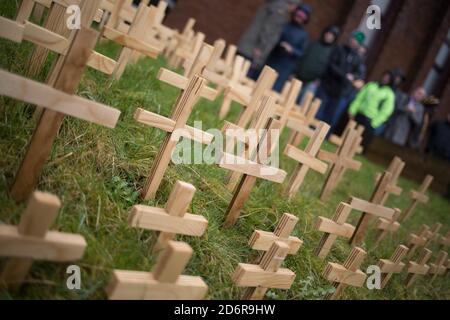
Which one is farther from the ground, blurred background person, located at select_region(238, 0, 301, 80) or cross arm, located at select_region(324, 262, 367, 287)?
blurred background person, located at select_region(238, 0, 301, 80)

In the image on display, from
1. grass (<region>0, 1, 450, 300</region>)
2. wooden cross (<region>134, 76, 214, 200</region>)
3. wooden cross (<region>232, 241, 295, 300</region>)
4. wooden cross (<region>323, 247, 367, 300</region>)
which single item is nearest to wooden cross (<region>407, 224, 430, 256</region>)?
grass (<region>0, 1, 450, 300</region>)

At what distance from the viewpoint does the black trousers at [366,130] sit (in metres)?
8.15

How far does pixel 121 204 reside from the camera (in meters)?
2.29

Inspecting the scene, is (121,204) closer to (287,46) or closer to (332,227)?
(332,227)

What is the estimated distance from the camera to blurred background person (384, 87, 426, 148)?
1009 cm

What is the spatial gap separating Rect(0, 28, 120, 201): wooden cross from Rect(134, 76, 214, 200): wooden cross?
14.1 inches

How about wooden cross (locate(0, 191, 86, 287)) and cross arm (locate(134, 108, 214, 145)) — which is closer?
wooden cross (locate(0, 191, 86, 287))

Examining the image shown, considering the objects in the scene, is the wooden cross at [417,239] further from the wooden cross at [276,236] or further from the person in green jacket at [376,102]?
the person in green jacket at [376,102]

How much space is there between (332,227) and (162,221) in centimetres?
133

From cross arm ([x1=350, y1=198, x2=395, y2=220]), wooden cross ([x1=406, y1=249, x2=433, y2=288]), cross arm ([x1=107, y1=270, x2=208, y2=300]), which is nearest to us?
cross arm ([x1=107, y1=270, x2=208, y2=300])

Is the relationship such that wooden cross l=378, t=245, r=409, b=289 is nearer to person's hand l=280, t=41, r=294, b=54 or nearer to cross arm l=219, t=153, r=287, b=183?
cross arm l=219, t=153, r=287, b=183

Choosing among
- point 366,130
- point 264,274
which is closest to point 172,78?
point 264,274

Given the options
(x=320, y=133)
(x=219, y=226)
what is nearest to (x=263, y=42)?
(x=320, y=133)
